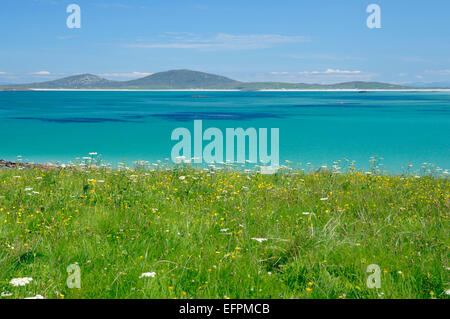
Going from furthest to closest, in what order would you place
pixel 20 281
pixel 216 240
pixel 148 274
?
pixel 216 240
pixel 148 274
pixel 20 281

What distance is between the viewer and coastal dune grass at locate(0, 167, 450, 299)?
441cm

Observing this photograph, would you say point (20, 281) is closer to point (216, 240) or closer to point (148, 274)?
point (148, 274)

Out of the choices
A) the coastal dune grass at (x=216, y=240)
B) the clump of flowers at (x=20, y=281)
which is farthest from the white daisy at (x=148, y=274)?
the clump of flowers at (x=20, y=281)

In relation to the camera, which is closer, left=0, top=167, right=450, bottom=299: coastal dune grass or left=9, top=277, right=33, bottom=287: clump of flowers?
left=9, top=277, right=33, bottom=287: clump of flowers

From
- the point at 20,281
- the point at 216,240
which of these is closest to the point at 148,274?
the point at 20,281

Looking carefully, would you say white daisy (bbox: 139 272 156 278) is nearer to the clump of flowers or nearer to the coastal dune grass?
the coastal dune grass

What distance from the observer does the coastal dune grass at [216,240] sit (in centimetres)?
441

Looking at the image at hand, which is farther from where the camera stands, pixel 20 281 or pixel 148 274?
pixel 148 274

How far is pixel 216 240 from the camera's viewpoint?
581cm

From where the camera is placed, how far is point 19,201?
7.33 m

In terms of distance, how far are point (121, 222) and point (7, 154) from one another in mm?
31178

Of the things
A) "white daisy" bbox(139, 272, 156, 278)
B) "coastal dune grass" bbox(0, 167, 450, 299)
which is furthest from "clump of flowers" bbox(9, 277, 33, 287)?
"white daisy" bbox(139, 272, 156, 278)
